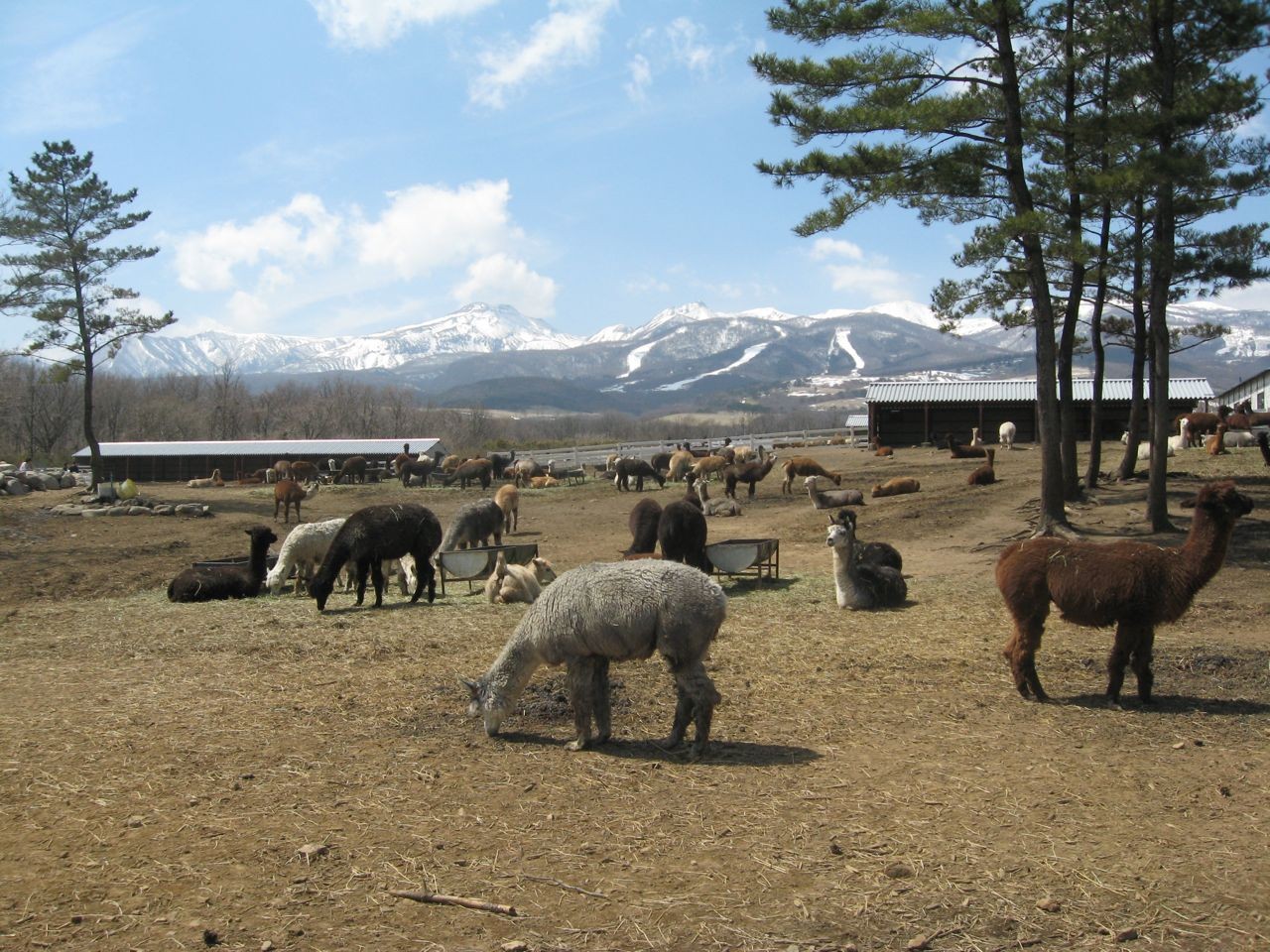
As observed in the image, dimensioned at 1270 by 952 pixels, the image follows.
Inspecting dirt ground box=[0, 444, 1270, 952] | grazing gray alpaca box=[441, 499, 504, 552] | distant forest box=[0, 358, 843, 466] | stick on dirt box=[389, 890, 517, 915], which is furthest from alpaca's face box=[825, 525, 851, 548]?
distant forest box=[0, 358, 843, 466]

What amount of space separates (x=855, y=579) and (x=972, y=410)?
35.3 metres

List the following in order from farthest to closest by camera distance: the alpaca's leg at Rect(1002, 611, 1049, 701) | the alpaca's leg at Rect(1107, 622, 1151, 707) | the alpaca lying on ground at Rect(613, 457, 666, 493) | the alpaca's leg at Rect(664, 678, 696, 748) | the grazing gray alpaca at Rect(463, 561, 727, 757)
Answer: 1. the alpaca lying on ground at Rect(613, 457, 666, 493)
2. the alpaca's leg at Rect(1002, 611, 1049, 701)
3. the alpaca's leg at Rect(1107, 622, 1151, 707)
4. the alpaca's leg at Rect(664, 678, 696, 748)
5. the grazing gray alpaca at Rect(463, 561, 727, 757)

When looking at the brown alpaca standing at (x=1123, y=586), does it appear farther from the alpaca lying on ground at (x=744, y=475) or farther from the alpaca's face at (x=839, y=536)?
the alpaca lying on ground at (x=744, y=475)

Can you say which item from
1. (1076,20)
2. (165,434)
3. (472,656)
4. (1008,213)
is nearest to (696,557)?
(472,656)

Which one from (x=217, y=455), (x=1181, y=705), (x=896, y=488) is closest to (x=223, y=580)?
(x=1181, y=705)

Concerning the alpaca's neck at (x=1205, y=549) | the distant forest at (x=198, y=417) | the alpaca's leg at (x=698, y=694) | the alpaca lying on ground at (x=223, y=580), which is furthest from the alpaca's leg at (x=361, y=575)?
the distant forest at (x=198, y=417)

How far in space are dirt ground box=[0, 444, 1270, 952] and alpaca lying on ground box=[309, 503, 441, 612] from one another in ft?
4.85

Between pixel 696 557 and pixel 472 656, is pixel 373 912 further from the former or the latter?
pixel 696 557

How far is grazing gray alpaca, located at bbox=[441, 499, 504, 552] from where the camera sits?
56.7ft

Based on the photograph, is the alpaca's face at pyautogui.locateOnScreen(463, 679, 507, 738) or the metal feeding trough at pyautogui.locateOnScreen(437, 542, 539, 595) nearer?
the alpaca's face at pyautogui.locateOnScreen(463, 679, 507, 738)

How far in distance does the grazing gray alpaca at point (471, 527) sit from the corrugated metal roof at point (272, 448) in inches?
1388

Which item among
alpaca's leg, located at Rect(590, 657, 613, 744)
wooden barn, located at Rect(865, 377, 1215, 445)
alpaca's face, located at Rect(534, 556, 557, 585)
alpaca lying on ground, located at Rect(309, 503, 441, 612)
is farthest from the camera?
wooden barn, located at Rect(865, 377, 1215, 445)

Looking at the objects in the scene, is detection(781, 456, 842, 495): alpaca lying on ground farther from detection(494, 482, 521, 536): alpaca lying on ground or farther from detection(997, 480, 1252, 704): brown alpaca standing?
detection(997, 480, 1252, 704): brown alpaca standing

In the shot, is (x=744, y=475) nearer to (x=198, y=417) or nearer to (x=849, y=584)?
(x=849, y=584)
